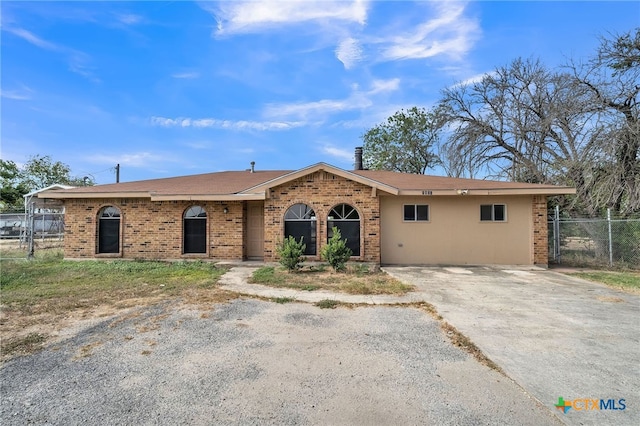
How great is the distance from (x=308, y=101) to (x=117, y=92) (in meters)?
8.84

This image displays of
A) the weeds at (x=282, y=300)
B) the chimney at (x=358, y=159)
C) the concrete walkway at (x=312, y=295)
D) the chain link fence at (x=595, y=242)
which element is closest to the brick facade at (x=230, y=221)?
the chain link fence at (x=595, y=242)

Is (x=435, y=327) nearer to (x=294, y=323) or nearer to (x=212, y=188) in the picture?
(x=294, y=323)

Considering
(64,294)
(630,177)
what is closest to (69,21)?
(64,294)

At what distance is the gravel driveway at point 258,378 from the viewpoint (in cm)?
250

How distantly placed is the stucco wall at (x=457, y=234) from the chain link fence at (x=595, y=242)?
6.85 ft

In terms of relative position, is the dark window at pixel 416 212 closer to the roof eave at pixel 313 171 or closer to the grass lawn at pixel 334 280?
the roof eave at pixel 313 171

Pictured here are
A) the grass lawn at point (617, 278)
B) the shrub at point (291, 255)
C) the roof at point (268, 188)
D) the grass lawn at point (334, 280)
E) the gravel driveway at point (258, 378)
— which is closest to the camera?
the gravel driveway at point (258, 378)

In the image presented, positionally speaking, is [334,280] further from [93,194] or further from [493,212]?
[93,194]

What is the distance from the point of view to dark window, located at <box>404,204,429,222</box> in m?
11.0

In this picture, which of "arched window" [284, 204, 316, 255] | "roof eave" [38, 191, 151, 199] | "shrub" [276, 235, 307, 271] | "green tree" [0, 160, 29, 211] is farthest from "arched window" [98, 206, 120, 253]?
"green tree" [0, 160, 29, 211]

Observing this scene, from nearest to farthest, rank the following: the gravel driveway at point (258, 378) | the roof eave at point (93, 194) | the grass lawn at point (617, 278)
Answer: the gravel driveway at point (258, 378) → the grass lawn at point (617, 278) → the roof eave at point (93, 194)

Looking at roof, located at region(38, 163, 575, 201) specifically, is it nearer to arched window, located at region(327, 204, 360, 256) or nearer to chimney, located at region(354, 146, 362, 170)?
arched window, located at region(327, 204, 360, 256)

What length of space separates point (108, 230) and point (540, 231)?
1513cm

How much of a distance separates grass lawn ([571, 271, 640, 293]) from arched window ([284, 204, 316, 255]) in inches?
312
